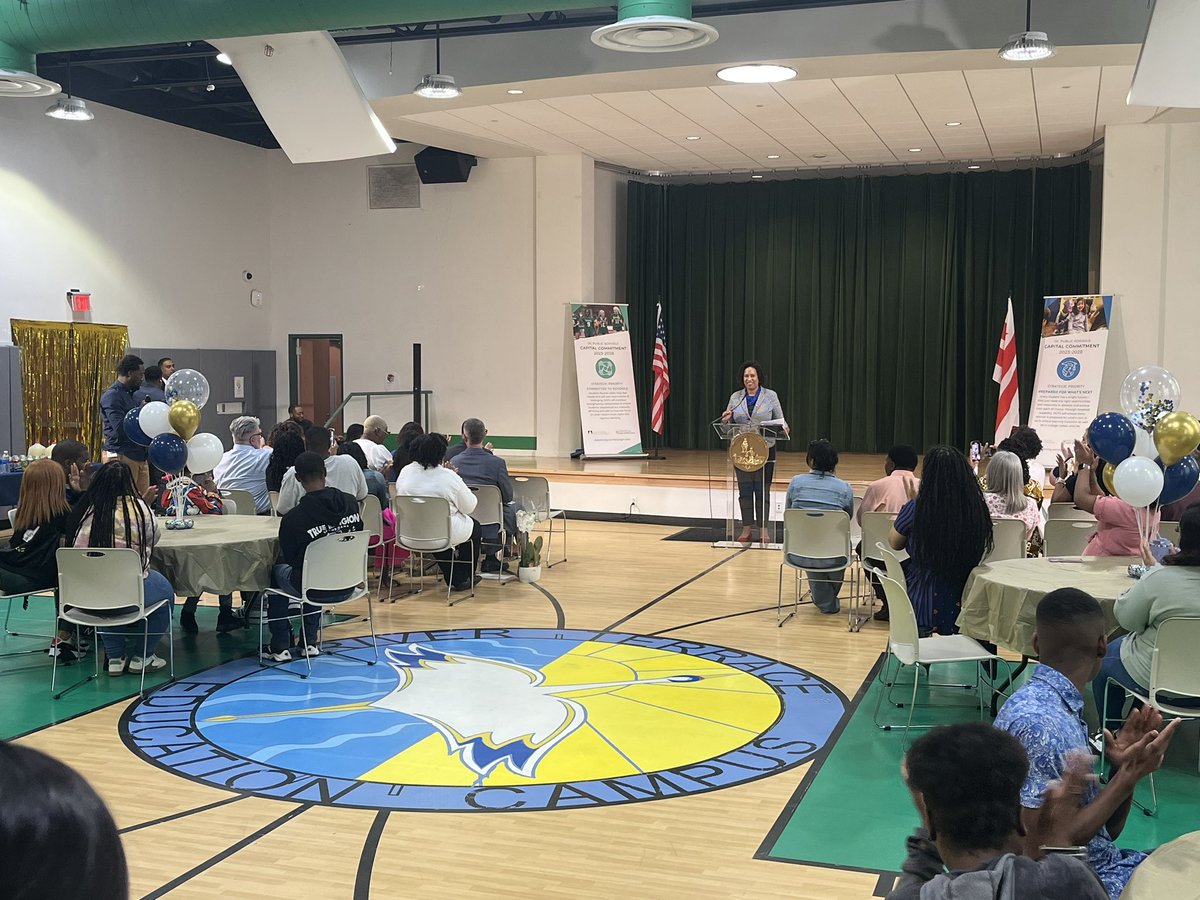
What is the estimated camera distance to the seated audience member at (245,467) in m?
8.36

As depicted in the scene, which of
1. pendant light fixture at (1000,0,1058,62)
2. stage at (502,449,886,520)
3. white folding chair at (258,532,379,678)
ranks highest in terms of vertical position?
pendant light fixture at (1000,0,1058,62)

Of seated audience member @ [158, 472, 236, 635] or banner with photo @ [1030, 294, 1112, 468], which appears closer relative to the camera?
seated audience member @ [158, 472, 236, 635]

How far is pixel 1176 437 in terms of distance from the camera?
5.25 meters

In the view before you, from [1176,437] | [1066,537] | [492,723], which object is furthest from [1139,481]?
[492,723]

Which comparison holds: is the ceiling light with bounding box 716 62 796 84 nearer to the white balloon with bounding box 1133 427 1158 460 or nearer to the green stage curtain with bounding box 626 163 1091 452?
the white balloon with bounding box 1133 427 1158 460

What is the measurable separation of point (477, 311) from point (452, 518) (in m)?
7.98

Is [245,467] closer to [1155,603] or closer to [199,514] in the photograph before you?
[199,514]

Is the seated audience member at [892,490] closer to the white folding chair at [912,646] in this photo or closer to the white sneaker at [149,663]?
the white folding chair at [912,646]

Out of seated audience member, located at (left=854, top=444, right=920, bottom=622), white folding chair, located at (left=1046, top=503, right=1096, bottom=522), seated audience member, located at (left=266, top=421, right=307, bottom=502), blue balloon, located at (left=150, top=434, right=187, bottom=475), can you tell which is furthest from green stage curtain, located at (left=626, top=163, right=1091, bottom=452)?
blue balloon, located at (left=150, top=434, right=187, bottom=475)

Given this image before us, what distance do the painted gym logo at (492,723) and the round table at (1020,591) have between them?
0.85m

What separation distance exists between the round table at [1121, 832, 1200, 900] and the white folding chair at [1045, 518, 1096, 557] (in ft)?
15.7

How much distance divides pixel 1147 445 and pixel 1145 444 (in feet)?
0.03

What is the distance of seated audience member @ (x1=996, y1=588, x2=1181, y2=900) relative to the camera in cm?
235

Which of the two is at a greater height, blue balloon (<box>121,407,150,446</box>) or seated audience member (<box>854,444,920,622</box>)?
blue balloon (<box>121,407,150,446</box>)
